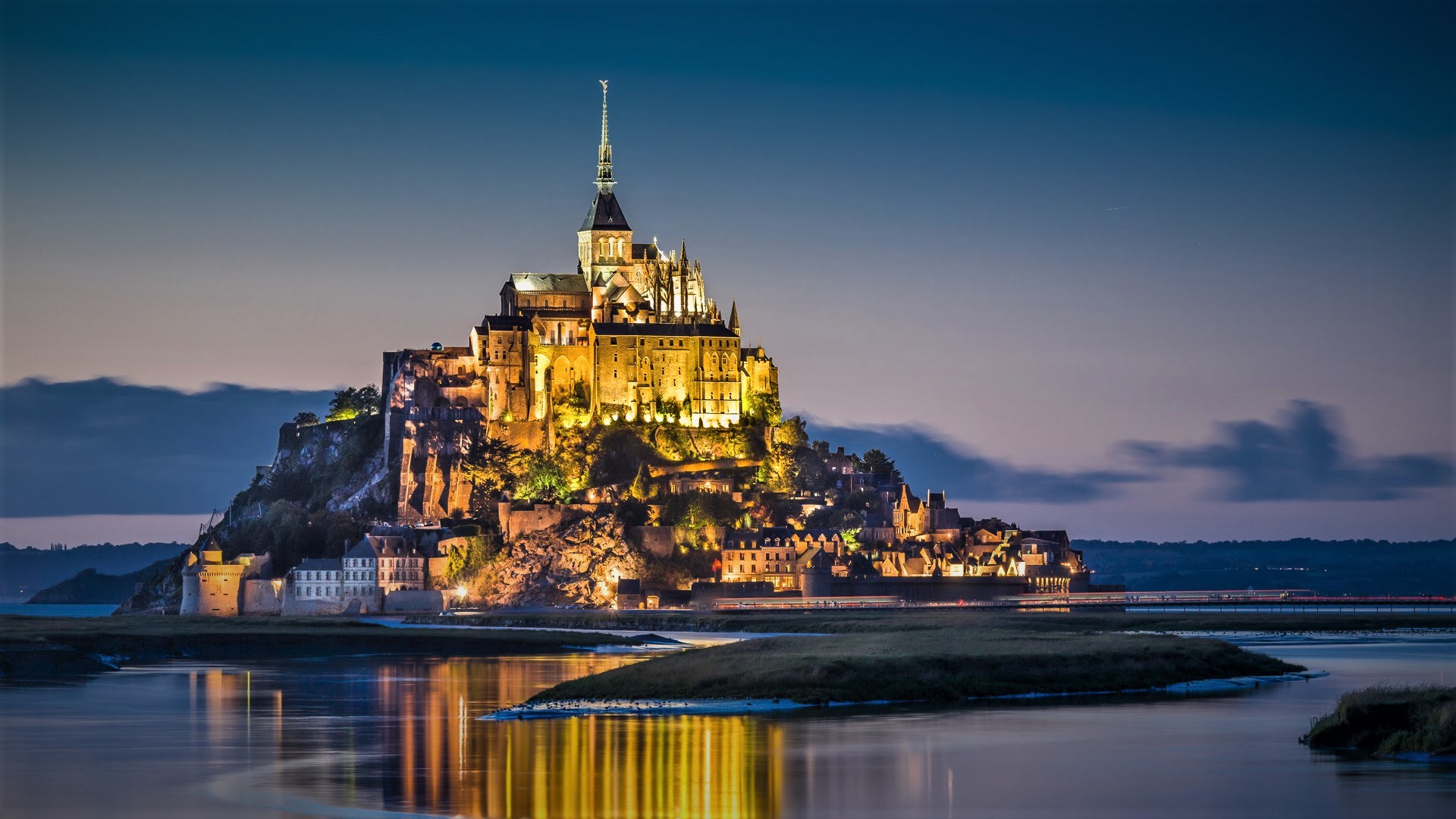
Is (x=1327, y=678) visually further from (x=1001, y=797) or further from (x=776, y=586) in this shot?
(x=776, y=586)

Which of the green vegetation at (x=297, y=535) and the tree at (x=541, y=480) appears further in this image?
the tree at (x=541, y=480)

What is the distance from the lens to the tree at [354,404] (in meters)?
178

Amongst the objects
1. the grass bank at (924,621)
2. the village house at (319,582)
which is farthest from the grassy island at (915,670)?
the village house at (319,582)

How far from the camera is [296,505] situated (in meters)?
156

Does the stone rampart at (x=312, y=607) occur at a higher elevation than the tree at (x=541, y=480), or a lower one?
lower

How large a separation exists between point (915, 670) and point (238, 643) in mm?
49468

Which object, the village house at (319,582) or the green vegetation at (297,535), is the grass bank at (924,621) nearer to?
the village house at (319,582)

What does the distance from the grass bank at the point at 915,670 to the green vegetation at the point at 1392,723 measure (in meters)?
16.0

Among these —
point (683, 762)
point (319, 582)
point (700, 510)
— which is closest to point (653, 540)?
point (700, 510)

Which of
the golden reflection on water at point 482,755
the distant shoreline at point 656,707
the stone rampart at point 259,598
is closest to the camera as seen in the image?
the golden reflection on water at point 482,755

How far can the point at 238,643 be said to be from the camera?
10131cm

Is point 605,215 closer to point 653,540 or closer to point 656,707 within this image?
point 653,540

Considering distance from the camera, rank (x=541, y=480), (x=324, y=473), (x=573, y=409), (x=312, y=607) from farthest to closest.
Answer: (x=324, y=473), (x=573, y=409), (x=541, y=480), (x=312, y=607)

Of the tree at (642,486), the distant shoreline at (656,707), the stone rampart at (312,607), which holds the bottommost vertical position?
the distant shoreline at (656,707)
